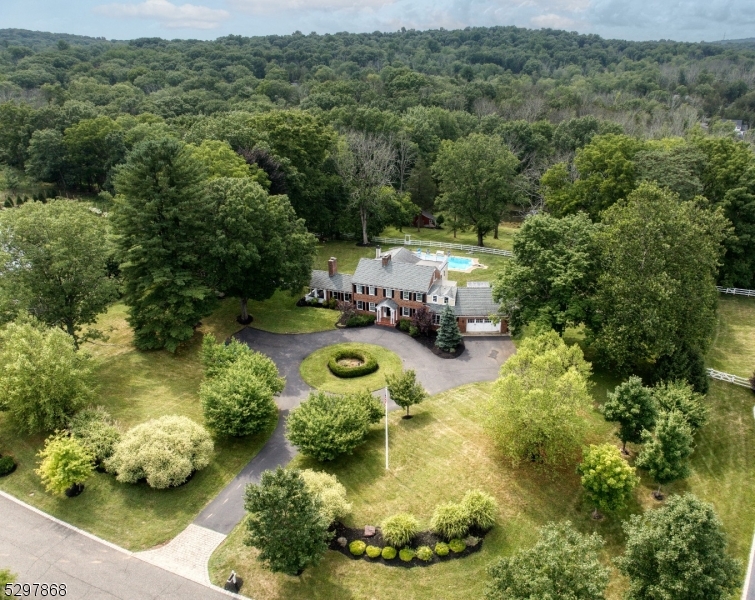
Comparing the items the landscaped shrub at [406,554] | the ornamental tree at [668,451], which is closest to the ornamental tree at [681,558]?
the ornamental tree at [668,451]

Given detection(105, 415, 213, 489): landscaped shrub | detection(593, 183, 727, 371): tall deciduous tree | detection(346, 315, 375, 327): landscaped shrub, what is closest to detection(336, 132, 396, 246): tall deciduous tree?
detection(346, 315, 375, 327): landscaped shrub

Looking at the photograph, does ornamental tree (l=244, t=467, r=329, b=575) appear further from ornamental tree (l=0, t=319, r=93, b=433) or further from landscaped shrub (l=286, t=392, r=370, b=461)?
ornamental tree (l=0, t=319, r=93, b=433)

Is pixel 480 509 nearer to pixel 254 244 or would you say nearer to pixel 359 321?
pixel 359 321

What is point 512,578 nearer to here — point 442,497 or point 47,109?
point 442,497

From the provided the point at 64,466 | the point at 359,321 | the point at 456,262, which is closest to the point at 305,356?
the point at 359,321

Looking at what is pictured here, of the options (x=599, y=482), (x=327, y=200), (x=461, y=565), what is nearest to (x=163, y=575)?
(x=461, y=565)

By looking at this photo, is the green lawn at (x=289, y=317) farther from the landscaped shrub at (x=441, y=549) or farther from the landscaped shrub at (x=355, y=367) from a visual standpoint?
the landscaped shrub at (x=441, y=549)
